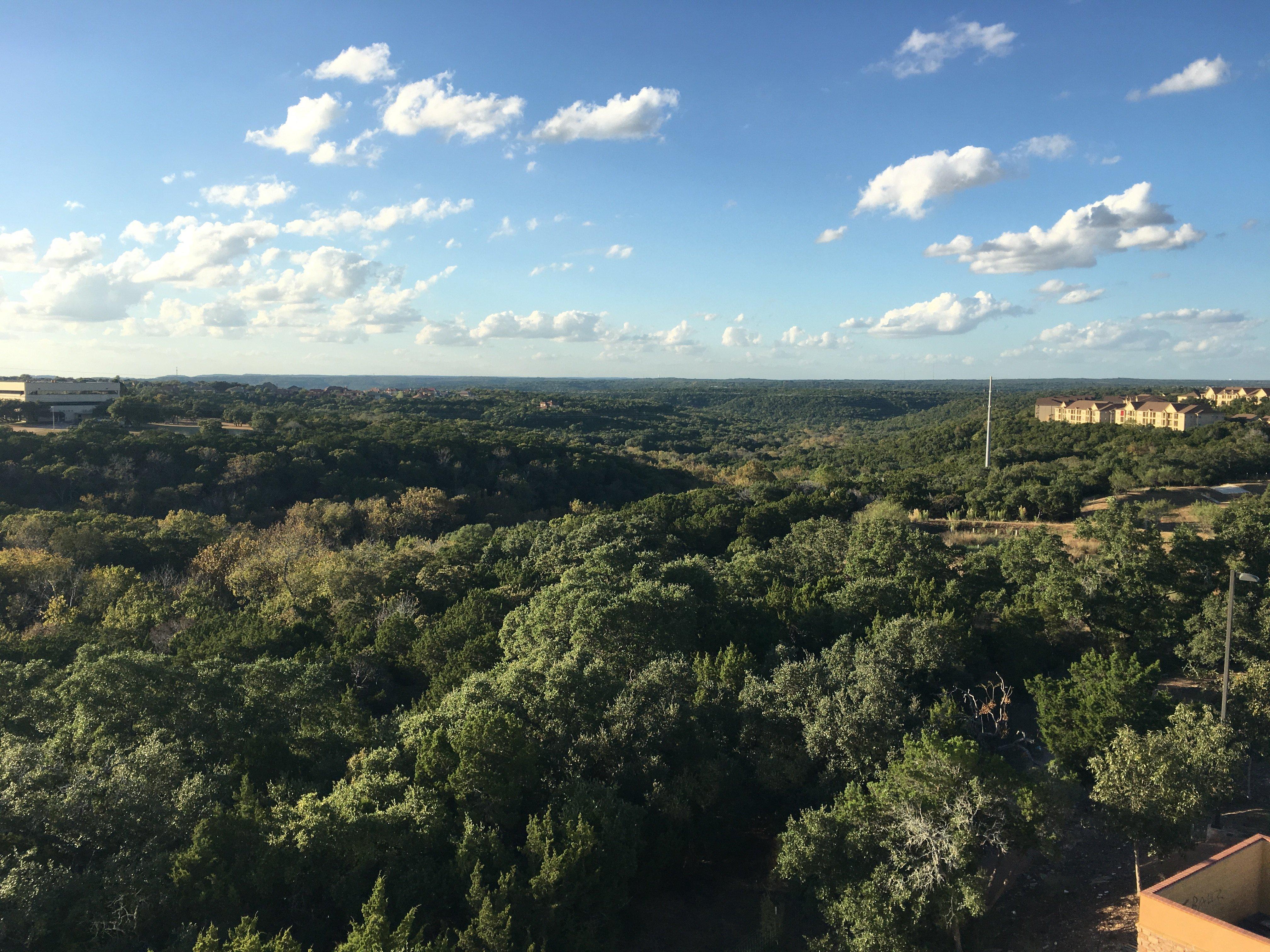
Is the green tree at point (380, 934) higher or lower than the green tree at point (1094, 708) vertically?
lower

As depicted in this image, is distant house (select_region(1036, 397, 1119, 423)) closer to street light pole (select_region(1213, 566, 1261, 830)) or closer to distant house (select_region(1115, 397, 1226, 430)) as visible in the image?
distant house (select_region(1115, 397, 1226, 430))

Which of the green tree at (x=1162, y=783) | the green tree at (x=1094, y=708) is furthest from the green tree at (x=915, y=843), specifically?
the green tree at (x=1094, y=708)

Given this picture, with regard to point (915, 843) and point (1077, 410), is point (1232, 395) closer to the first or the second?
point (1077, 410)

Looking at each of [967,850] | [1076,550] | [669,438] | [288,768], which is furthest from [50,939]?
[669,438]

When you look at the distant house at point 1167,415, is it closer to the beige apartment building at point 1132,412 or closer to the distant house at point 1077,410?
the beige apartment building at point 1132,412

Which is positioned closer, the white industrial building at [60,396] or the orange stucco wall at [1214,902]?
the orange stucco wall at [1214,902]

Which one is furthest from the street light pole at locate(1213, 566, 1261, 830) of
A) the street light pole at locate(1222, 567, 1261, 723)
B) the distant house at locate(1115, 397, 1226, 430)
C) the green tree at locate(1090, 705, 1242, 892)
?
the distant house at locate(1115, 397, 1226, 430)

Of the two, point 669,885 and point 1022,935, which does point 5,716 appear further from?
point 1022,935
